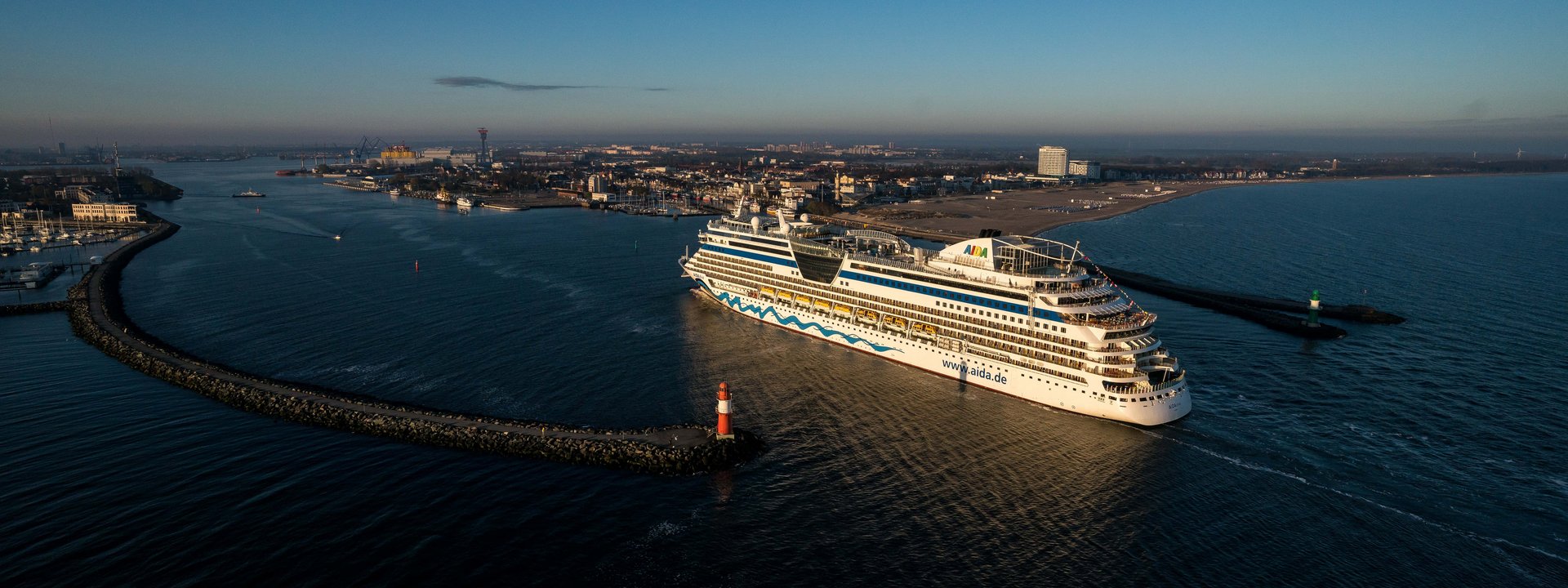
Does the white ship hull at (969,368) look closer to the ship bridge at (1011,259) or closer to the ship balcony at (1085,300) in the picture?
the ship balcony at (1085,300)

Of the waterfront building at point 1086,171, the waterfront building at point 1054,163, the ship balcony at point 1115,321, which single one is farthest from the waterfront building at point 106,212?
the waterfront building at point 1086,171

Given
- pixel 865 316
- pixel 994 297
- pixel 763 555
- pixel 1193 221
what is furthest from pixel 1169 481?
pixel 1193 221

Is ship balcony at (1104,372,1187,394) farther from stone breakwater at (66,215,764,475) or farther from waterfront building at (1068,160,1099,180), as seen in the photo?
waterfront building at (1068,160,1099,180)

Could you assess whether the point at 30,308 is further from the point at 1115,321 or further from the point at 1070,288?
the point at 1115,321

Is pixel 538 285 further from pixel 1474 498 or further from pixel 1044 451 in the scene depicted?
pixel 1474 498

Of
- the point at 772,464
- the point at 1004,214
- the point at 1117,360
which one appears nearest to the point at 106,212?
the point at 772,464
